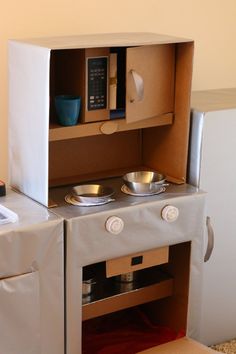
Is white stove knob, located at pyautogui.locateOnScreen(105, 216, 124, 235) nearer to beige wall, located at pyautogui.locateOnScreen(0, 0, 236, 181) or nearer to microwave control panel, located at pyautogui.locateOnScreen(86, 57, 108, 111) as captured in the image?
microwave control panel, located at pyautogui.locateOnScreen(86, 57, 108, 111)

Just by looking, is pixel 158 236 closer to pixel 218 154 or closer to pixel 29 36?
pixel 218 154

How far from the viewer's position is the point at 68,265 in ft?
6.49

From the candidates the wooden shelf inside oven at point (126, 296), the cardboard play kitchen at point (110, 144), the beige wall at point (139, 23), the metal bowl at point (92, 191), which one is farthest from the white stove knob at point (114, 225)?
the beige wall at point (139, 23)

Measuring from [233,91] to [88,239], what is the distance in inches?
47.3

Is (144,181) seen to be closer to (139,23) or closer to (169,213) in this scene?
(169,213)

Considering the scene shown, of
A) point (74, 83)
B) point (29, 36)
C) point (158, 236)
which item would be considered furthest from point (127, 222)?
point (29, 36)

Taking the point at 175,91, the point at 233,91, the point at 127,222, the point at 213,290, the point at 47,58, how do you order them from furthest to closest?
1. the point at 233,91
2. the point at 213,290
3. the point at 175,91
4. the point at 127,222
5. the point at 47,58

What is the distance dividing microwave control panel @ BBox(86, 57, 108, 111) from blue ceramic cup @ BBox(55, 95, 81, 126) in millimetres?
51

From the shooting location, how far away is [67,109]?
81.4 inches

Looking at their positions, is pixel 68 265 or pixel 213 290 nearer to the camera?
pixel 68 265

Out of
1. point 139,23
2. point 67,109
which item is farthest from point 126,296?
point 139,23

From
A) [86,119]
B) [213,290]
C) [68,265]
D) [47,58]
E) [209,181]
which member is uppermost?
[47,58]

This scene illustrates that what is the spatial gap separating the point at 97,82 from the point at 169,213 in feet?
1.75

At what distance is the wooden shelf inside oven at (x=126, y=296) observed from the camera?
2.19 metres
